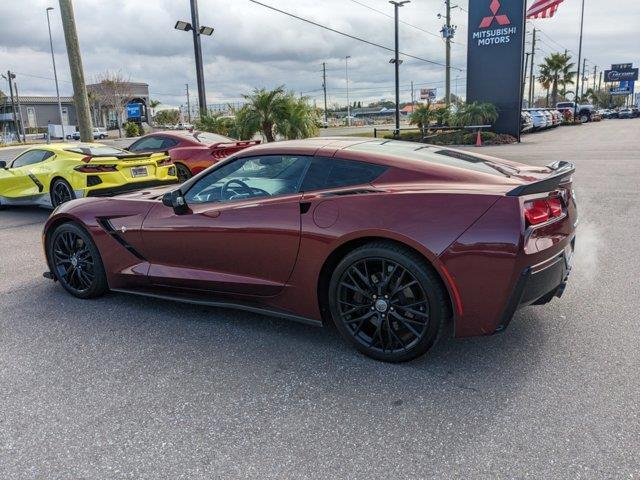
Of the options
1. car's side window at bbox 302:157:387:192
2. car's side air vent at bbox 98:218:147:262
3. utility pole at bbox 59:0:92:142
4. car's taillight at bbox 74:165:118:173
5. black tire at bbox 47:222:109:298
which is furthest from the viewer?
utility pole at bbox 59:0:92:142

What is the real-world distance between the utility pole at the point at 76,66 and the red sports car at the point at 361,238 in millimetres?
11187

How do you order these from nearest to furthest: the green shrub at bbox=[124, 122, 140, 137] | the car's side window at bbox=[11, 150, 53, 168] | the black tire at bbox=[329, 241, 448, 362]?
1. the black tire at bbox=[329, 241, 448, 362]
2. the car's side window at bbox=[11, 150, 53, 168]
3. the green shrub at bbox=[124, 122, 140, 137]

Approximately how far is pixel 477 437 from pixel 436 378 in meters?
0.60

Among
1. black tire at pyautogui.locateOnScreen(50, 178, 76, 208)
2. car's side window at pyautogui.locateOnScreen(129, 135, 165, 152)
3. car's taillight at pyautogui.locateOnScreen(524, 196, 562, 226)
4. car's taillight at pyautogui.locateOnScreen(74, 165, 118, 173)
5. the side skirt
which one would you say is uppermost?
car's side window at pyautogui.locateOnScreen(129, 135, 165, 152)

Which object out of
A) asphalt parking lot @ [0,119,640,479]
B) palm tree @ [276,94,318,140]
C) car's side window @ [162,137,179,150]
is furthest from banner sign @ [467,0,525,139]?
asphalt parking lot @ [0,119,640,479]

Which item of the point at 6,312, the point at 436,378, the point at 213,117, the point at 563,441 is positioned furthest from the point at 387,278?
the point at 213,117

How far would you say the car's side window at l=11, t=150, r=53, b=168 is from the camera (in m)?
9.38

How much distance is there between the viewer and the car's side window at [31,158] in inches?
369

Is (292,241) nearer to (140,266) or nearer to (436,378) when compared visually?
(436,378)

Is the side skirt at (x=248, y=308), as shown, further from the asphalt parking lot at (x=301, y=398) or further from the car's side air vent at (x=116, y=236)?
the car's side air vent at (x=116, y=236)

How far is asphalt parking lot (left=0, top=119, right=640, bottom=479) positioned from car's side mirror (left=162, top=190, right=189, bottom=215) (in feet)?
2.84

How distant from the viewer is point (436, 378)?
10.4ft

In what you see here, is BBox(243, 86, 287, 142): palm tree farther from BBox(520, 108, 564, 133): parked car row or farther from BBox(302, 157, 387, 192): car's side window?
BBox(520, 108, 564, 133): parked car row

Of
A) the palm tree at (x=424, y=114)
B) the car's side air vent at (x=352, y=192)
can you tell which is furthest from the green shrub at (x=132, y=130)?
the car's side air vent at (x=352, y=192)
